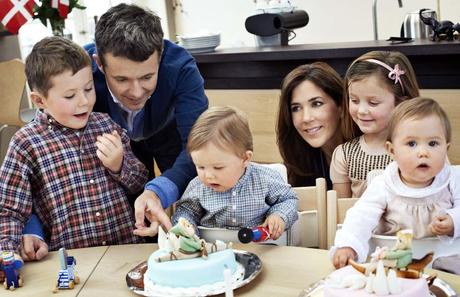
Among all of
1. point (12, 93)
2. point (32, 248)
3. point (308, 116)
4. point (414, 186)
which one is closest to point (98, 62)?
point (32, 248)

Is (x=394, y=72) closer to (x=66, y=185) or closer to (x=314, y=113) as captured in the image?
(x=314, y=113)

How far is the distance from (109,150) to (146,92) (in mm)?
262

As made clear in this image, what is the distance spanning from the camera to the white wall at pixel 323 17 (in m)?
5.94

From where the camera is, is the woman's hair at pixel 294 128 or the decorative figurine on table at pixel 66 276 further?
the woman's hair at pixel 294 128

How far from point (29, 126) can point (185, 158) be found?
20.9 inches

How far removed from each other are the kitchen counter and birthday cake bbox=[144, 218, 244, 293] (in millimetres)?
2064

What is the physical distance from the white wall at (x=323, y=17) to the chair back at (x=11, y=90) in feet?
5.34

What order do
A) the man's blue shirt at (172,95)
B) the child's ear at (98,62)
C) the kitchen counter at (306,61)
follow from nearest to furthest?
the child's ear at (98,62), the man's blue shirt at (172,95), the kitchen counter at (306,61)

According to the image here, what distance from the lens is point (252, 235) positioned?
191 centimetres

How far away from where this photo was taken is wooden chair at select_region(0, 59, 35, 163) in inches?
197

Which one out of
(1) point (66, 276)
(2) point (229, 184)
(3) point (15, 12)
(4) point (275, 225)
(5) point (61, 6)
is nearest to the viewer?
(1) point (66, 276)

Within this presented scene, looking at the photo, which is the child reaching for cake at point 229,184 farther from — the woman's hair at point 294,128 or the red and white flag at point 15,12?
the red and white flag at point 15,12

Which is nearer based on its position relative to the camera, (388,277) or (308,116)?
(388,277)

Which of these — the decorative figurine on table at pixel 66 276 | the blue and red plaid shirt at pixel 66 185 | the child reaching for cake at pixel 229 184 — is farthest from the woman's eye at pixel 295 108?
the decorative figurine on table at pixel 66 276
